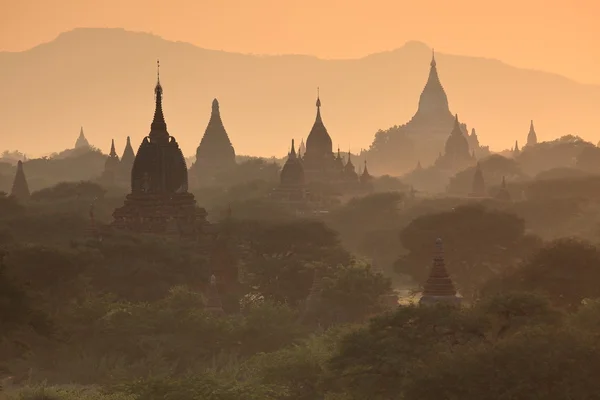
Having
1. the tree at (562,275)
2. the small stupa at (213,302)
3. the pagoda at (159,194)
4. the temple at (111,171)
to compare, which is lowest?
the small stupa at (213,302)

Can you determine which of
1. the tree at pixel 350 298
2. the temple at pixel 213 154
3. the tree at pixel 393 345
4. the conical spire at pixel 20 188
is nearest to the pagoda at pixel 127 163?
the temple at pixel 213 154

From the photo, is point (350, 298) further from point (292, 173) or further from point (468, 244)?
point (292, 173)

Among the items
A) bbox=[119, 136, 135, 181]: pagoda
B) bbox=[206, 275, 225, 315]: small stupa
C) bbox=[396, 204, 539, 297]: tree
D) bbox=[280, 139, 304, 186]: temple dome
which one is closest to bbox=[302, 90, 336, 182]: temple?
bbox=[280, 139, 304, 186]: temple dome

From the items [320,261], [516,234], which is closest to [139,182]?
[320,261]

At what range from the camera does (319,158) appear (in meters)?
137

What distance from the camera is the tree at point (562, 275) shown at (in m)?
54.0

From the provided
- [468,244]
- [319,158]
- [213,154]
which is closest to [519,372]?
[468,244]

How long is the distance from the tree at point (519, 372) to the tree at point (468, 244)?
3809cm

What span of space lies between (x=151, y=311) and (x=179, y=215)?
26.1 meters

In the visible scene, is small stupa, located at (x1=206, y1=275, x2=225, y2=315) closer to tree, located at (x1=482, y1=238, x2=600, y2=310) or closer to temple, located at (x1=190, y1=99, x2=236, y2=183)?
tree, located at (x1=482, y1=238, x2=600, y2=310)

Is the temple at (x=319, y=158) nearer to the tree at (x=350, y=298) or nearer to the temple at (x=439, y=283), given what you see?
the tree at (x=350, y=298)

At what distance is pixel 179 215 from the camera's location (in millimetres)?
77875

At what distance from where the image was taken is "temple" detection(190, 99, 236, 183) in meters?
172

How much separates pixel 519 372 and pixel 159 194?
154 ft
